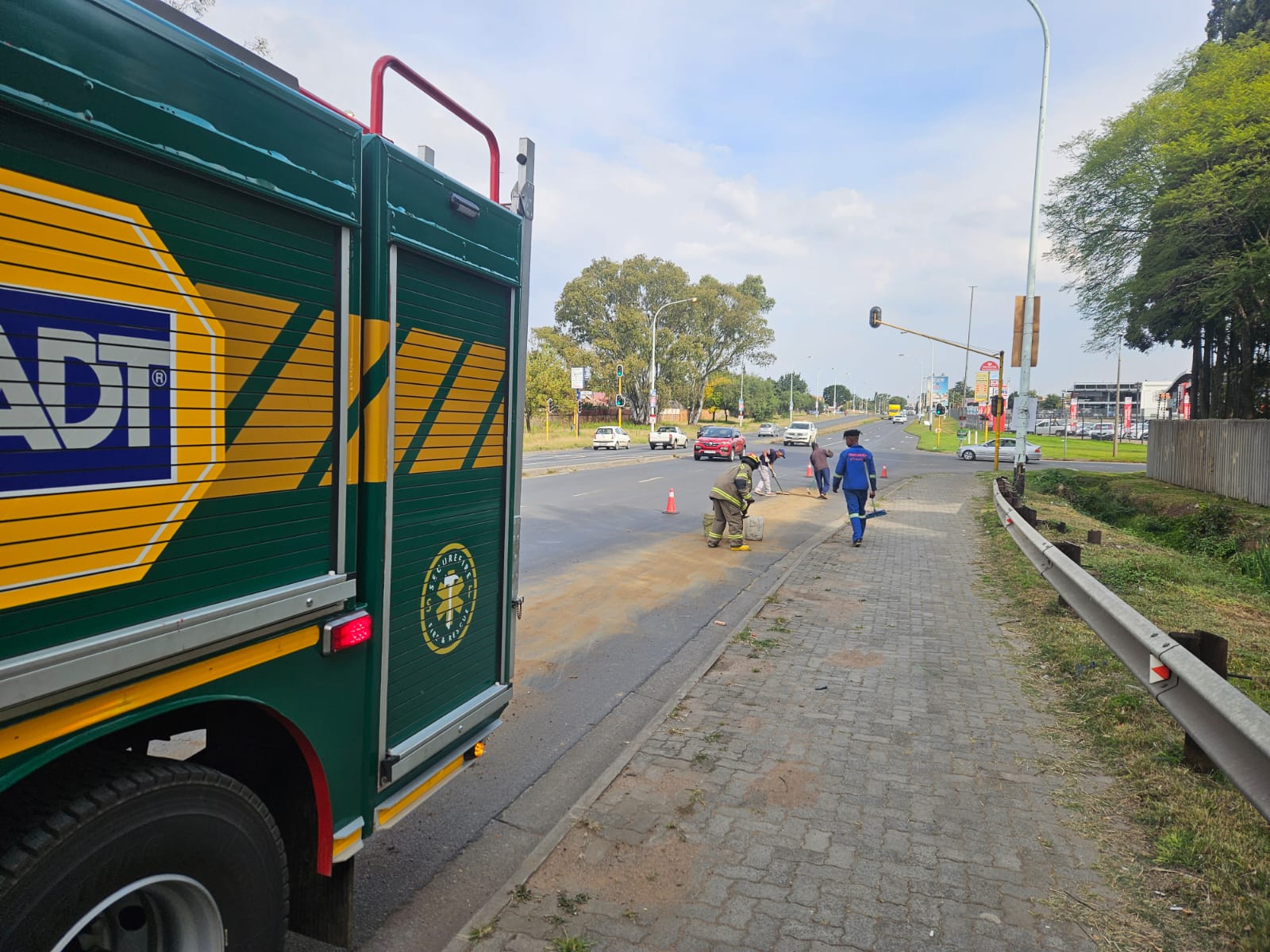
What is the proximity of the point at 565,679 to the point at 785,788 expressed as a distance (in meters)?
2.39

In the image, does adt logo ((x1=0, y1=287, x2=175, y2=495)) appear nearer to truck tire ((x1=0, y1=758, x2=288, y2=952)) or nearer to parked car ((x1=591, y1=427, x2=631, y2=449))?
truck tire ((x1=0, y1=758, x2=288, y2=952))

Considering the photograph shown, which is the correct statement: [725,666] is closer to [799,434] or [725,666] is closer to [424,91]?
[424,91]

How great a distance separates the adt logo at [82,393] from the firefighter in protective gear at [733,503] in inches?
414

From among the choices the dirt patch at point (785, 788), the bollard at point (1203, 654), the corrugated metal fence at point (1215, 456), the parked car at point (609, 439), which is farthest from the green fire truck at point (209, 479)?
the parked car at point (609, 439)

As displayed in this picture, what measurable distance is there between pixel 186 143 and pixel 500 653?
2.48m

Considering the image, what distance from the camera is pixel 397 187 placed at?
2.75 m

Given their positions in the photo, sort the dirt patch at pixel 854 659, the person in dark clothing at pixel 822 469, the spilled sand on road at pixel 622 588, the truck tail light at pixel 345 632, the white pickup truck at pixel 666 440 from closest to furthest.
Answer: the truck tail light at pixel 345 632 → the dirt patch at pixel 854 659 → the spilled sand on road at pixel 622 588 → the person in dark clothing at pixel 822 469 → the white pickup truck at pixel 666 440

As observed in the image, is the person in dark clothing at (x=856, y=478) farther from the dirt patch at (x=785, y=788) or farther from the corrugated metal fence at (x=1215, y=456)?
the corrugated metal fence at (x=1215, y=456)

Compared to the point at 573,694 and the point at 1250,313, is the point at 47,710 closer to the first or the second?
the point at 573,694

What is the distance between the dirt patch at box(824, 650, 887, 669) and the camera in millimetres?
6465

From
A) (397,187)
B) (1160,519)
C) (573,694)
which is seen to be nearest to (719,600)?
(573,694)

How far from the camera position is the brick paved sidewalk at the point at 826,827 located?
3062 millimetres

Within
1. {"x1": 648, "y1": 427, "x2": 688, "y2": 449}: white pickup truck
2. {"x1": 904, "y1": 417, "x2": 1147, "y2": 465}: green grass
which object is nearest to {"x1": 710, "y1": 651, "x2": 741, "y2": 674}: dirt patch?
{"x1": 648, "y1": 427, "x2": 688, "y2": 449}: white pickup truck

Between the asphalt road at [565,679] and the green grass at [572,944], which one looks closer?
the green grass at [572,944]
